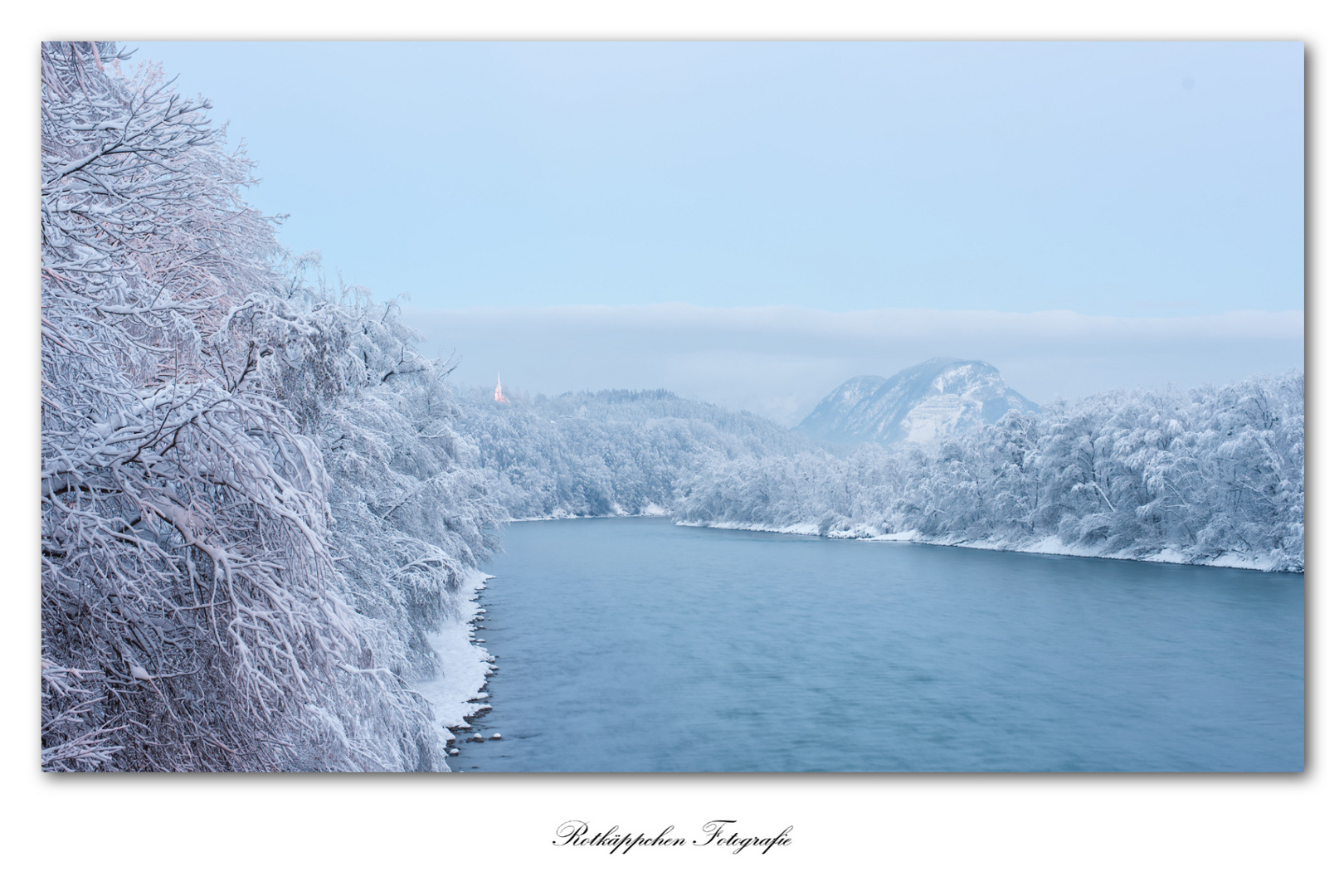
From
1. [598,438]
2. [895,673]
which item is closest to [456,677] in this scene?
[598,438]

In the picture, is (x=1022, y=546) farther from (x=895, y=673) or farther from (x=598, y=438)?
(x=598, y=438)

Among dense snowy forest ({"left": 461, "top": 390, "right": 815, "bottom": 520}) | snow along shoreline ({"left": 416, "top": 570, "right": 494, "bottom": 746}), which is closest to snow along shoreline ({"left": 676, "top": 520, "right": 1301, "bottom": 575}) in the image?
dense snowy forest ({"left": 461, "top": 390, "right": 815, "bottom": 520})

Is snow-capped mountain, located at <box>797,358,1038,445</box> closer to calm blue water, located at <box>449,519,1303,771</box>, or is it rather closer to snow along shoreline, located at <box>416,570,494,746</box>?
calm blue water, located at <box>449,519,1303,771</box>

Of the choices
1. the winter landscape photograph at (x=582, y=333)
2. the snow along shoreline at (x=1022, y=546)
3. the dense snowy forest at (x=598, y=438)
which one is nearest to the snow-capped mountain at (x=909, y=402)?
the winter landscape photograph at (x=582, y=333)

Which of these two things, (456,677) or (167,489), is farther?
(456,677)

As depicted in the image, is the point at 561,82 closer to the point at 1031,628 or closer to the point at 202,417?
the point at 202,417

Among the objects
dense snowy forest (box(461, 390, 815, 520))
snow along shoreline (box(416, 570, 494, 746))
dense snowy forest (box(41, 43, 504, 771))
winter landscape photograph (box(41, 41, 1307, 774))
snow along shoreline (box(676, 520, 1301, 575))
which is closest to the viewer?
dense snowy forest (box(41, 43, 504, 771))
